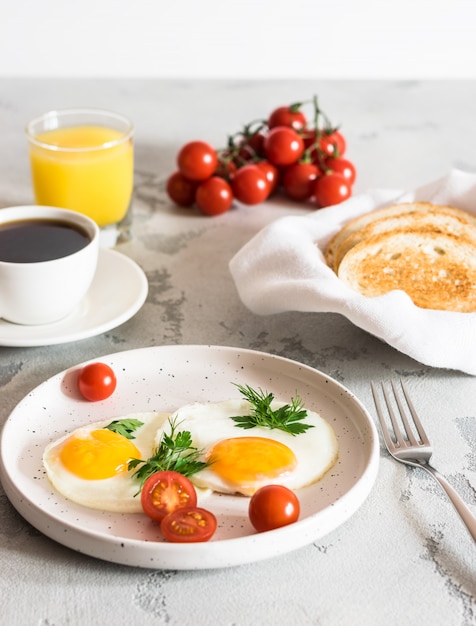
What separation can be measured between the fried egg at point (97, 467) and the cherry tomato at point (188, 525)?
0.07m

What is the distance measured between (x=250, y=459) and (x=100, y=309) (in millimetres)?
640

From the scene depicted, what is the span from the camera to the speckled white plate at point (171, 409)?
1.10 metres

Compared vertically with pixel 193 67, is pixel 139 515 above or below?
above

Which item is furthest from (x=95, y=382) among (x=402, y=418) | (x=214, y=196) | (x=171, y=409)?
(x=214, y=196)

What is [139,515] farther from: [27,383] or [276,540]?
[27,383]

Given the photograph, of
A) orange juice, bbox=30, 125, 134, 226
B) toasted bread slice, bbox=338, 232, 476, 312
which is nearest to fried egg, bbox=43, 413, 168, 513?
toasted bread slice, bbox=338, 232, 476, 312

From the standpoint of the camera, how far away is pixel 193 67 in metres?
4.76

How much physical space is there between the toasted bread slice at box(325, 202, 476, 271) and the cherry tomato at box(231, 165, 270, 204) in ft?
1.44

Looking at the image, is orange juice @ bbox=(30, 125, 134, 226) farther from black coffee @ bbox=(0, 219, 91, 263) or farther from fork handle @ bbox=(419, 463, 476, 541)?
fork handle @ bbox=(419, 463, 476, 541)

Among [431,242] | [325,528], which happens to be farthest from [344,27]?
[325,528]

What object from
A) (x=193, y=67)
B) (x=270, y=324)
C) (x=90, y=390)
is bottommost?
(x=193, y=67)

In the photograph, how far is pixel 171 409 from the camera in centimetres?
145

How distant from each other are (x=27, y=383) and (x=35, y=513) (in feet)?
1.52

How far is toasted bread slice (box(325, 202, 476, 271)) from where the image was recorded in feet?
6.16
